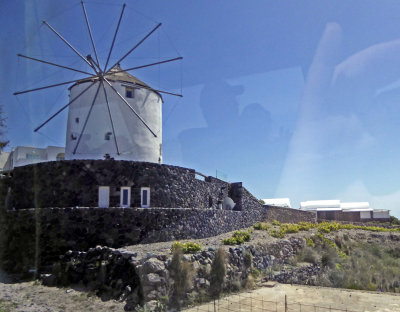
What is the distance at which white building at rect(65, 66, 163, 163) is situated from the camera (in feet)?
79.5

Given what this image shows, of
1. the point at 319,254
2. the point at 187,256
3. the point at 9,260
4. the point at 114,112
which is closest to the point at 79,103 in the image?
the point at 114,112

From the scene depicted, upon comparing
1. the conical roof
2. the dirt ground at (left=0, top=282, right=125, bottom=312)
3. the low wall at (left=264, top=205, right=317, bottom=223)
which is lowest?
the dirt ground at (left=0, top=282, right=125, bottom=312)

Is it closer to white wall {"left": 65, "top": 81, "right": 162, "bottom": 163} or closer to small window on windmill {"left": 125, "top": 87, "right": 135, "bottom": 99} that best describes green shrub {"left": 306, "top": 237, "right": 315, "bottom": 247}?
white wall {"left": 65, "top": 81, "right": 162, "bottom": 163}

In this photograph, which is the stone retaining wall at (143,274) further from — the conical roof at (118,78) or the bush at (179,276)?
the conical roof at (118,78)

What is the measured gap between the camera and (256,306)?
10.3 meters

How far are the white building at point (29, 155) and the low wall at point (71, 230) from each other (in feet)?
41.8

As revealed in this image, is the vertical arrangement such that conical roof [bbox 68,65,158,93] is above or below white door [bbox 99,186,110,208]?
above

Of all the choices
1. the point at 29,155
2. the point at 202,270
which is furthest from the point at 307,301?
the point at 29,155

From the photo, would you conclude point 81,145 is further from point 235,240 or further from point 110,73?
point 235,240

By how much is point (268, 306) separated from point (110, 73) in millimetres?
19195

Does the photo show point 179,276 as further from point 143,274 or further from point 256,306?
point 256,306

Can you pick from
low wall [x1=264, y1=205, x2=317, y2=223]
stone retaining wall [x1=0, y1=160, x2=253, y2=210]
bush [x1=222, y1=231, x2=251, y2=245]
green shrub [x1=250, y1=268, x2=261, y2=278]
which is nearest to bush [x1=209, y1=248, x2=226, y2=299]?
green shrub [x1=250, y1=268, x2=261, y2=278]

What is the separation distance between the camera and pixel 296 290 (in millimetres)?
12406

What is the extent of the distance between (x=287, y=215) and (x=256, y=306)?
2552 cm
